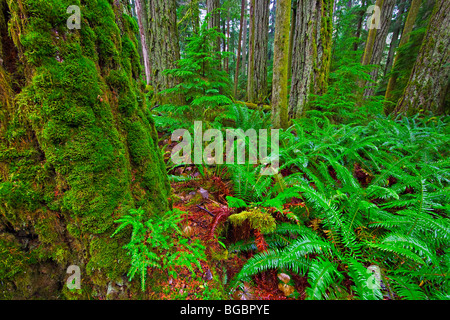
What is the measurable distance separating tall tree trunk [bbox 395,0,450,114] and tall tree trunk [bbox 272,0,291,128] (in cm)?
386

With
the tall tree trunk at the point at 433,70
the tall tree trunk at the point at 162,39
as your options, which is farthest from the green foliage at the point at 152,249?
the tall tree trunk at the point at 433,70

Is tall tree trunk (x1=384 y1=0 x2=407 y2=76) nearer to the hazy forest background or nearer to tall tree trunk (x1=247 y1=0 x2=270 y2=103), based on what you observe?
tall tree trunk (x1=247 y1=0 x2=270 y2=103)

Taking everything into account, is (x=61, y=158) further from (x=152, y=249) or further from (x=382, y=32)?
(x=382, y=32)

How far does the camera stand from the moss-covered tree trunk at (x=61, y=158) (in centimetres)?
96

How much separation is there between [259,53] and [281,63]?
4678 millimetres

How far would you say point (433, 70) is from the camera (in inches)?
171

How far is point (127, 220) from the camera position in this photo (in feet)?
3.51

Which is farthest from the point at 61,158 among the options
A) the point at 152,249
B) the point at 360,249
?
the point at 360,249

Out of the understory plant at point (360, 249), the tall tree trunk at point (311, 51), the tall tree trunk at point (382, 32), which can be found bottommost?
the understory plant at point (360, 249)

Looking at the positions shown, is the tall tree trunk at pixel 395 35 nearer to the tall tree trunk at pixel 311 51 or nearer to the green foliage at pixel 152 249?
the tall tree trunk at pixel 311 51

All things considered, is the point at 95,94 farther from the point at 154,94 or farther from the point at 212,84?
the point at 154,94

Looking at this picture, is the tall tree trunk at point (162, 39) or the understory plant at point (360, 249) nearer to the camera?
the understory plant at point (360, 249)

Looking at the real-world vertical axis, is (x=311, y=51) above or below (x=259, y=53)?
below

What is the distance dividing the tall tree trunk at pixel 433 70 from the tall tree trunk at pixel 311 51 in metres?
2.85
